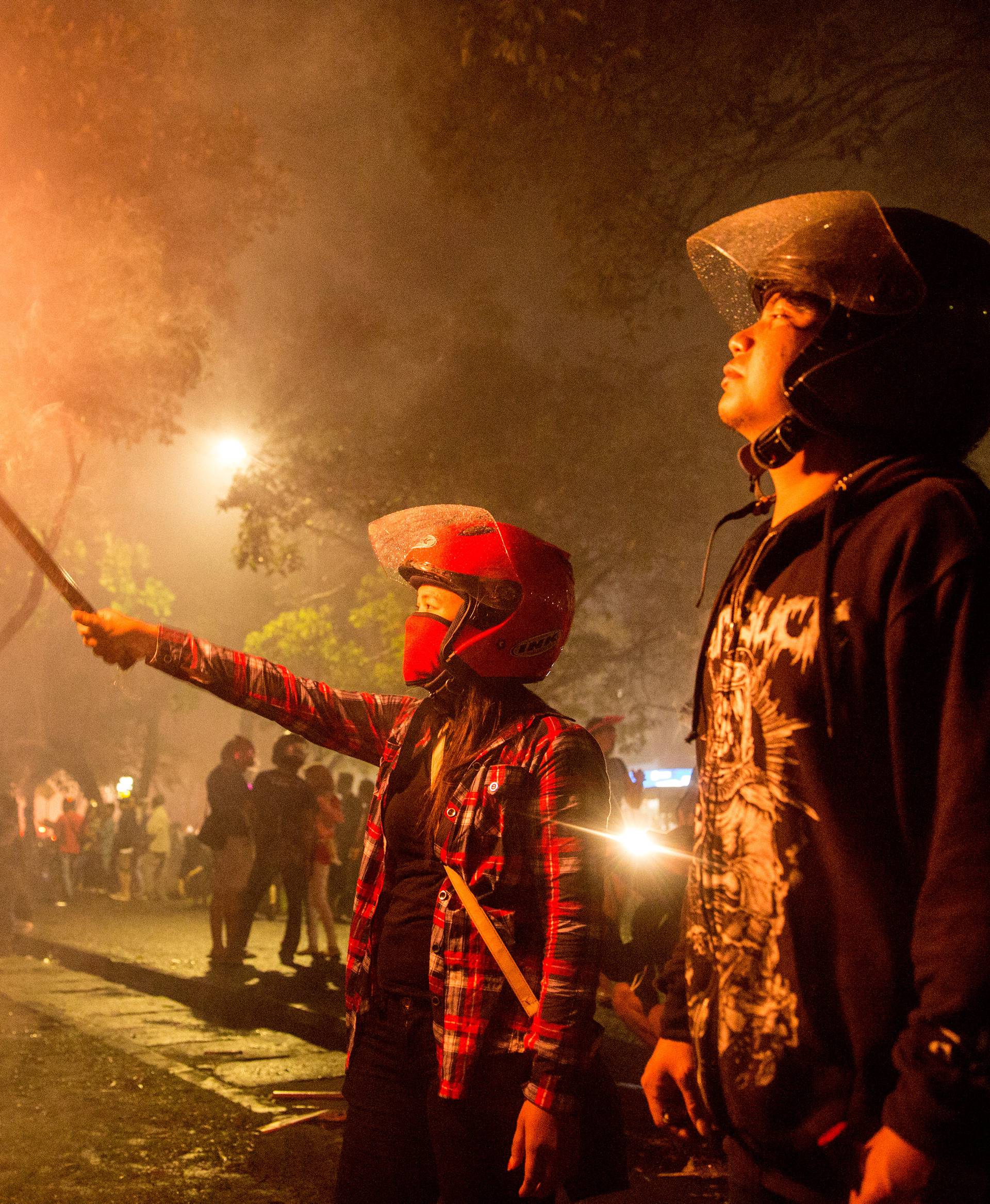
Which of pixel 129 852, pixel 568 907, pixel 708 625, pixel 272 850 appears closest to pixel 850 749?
pixel 708 625

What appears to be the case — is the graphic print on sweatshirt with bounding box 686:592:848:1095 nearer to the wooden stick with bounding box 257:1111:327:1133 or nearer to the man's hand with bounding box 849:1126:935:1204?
the man's hand with bounding box 849:1126:935:1204

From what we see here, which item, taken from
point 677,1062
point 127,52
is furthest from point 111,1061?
point 127,52

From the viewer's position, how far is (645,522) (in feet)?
76.9

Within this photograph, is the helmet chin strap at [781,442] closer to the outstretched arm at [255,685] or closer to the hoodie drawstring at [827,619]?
the hoodie drawstring at [827,619]

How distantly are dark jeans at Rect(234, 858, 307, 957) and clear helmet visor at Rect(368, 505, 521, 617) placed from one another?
25.9ft

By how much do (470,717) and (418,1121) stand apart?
1024 millimetres

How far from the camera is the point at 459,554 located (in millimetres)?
3156

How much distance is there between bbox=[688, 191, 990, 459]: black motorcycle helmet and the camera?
1.67m

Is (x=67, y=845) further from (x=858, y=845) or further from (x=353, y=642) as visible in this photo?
(x=858, y=845)

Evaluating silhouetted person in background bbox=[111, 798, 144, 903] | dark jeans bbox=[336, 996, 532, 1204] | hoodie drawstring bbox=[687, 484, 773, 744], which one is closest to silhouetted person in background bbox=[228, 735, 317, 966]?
dark jeans bbox=[336, 996, 532, 1204]

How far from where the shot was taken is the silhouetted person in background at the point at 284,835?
1045cm

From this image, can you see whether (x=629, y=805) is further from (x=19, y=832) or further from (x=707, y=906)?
(x=707, y=906)

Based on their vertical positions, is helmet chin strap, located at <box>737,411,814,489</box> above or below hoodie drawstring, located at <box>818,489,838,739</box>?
above

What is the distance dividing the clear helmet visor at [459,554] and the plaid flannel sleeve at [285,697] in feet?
1.32
